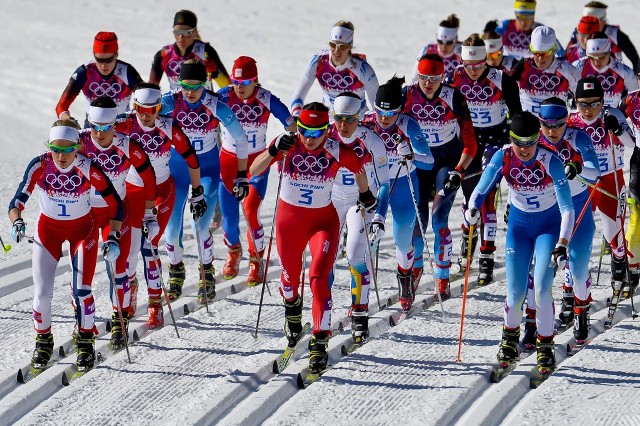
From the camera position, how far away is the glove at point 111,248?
10156 mm

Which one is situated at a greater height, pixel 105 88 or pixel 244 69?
pixel 244 69

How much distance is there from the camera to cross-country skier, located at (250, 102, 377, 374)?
9.99m

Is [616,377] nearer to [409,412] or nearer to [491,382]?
[491,382]

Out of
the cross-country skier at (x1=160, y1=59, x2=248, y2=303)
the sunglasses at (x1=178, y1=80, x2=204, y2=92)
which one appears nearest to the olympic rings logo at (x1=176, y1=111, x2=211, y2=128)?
the cross-country skier at (x1=160, y1=59, x2=248, y2=303)

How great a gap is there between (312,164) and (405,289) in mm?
2143

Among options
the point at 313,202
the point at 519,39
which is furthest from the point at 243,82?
the point at 519,39

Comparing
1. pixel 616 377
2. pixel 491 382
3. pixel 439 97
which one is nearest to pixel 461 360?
pixel 491 382

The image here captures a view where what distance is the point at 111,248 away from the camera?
1019cm

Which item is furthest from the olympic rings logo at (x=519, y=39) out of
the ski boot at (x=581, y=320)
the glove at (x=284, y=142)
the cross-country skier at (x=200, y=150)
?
the glove at (x=284, y=142)

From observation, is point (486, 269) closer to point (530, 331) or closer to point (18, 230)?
point (530, 331)

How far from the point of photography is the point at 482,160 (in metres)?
12.7

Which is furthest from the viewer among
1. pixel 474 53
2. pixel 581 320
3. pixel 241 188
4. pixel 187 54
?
pixel 187 54

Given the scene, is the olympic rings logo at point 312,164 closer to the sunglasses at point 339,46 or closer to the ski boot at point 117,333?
the ski boot at point 117,333

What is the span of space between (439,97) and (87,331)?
3.93m
